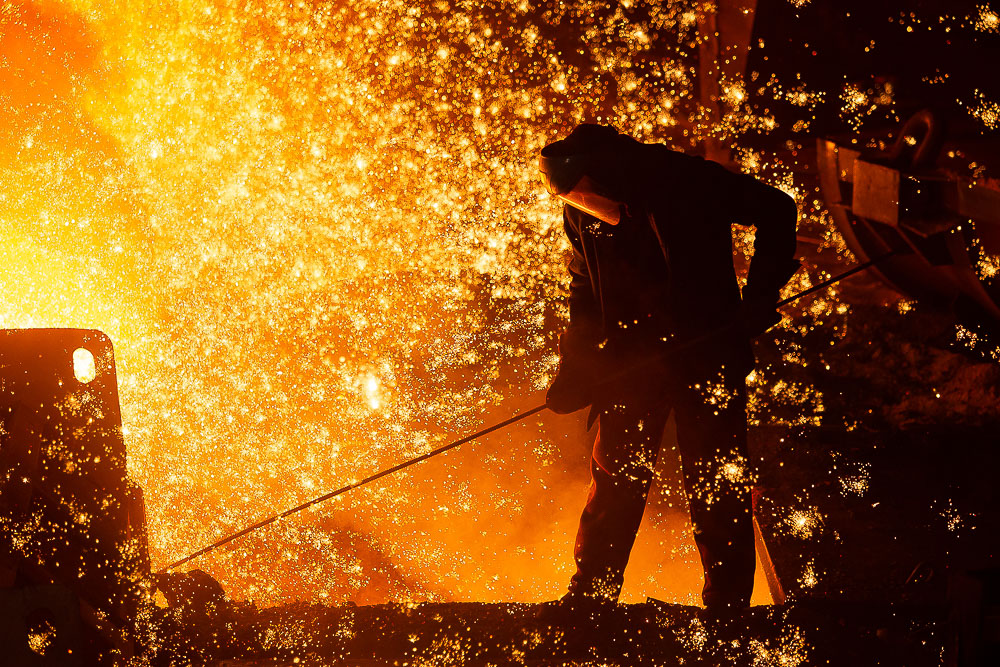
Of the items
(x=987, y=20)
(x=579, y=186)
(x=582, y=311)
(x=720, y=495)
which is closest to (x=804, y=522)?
(x=720, y=495)

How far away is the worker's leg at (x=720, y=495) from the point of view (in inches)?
94.0

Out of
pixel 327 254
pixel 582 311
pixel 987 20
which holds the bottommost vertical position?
pixel 582 311

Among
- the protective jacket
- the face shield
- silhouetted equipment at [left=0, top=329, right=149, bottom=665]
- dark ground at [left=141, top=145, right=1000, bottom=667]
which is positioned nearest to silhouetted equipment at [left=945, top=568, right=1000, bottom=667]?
dark ground at [left=141, top=145, right=1000, bottom=667]

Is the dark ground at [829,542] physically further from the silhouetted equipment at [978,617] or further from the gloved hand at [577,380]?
the gloved hand at [577,380]

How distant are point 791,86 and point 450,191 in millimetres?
2129

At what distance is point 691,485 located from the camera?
243 centimetres

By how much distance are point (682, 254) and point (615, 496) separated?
85cm

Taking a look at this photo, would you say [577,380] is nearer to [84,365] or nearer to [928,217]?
[84,365]

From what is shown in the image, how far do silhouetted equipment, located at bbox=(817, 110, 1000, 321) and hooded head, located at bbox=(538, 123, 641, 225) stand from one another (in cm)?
174

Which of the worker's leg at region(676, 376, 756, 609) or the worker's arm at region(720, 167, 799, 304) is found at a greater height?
the worker's arm at region(720, 167, 799, 304)

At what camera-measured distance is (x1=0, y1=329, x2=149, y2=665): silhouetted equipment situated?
2166mm

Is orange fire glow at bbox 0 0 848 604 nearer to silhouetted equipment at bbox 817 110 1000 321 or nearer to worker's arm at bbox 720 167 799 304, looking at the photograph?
silhouetted equipment at bbox 817 110 1000 321

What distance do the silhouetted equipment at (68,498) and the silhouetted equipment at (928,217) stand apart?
3.38 meters

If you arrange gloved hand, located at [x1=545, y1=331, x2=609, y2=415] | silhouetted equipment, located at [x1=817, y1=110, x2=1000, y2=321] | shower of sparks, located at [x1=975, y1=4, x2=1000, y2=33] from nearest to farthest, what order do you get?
gloved hand, located at [x1=545, y1=331, x2=609, y2=415] < silhouetted equipment, located at [x1=817, y1=110, x2=1000, y2=321] < shower of sparks, located at [x1=975, y1=4, x2=1000, y2=33]
